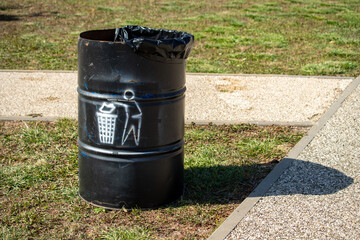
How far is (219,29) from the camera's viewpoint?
42.7 feet

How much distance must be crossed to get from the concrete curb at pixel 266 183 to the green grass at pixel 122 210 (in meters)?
0.11

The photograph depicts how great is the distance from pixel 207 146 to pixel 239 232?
6.33ft

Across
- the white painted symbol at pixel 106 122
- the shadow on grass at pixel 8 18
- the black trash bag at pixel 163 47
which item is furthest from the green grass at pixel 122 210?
the shadow on grass at pixel 8 18

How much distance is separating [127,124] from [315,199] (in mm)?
1710

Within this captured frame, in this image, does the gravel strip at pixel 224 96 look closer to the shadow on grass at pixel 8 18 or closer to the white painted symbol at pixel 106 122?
the white painted symbol at pixel 106 122

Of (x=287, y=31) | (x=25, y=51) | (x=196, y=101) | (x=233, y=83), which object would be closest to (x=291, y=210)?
(x=196, y=101)

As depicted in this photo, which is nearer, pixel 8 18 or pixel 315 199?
pixel 315 199

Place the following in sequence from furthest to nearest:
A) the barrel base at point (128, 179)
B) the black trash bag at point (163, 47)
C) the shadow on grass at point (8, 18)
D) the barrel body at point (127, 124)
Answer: the shadow on grass at point (8, 18)
the barrel base at point (128, 179)
the barrel body at point (127, 124)
the black trash bag at point (163, 47)

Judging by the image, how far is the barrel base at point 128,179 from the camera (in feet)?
12.8

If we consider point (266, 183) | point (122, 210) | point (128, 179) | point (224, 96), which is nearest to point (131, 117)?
point (128, 179)

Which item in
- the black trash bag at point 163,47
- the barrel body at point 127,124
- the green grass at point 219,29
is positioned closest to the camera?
the black trash bag at point 163,47

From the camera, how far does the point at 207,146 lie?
550 centimetres

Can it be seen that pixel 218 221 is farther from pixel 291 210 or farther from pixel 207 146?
pixel 207 146

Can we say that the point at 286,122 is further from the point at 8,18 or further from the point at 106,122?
the point at 8,18
